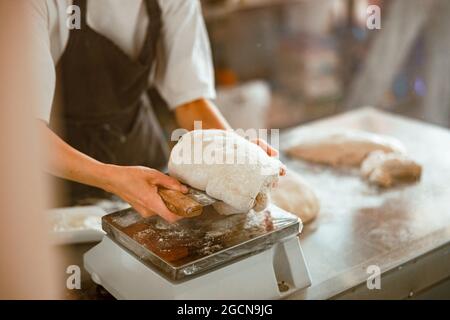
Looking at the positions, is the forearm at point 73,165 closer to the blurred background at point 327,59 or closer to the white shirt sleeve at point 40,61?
the white shirt sleeve at point 40,61

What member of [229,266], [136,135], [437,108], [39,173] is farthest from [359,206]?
[437,108]

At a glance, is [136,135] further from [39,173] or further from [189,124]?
[39,173]

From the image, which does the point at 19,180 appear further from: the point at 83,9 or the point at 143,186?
the point at 83,9

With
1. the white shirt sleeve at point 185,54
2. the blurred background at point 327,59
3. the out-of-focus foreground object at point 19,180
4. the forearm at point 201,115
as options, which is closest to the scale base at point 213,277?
the out-of-focus foreground object at point 19,180

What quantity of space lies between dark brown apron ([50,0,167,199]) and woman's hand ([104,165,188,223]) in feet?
1.13

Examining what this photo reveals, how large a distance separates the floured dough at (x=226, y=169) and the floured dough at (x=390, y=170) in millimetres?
584

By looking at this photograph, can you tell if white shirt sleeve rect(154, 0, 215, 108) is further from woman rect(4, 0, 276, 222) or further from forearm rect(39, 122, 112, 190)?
forearm rect(39, 122, 112, 190)

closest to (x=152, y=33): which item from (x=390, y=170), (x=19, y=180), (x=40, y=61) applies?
(x=40, y=61)

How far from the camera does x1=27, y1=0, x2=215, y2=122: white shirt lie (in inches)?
65.7

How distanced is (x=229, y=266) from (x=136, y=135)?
2.95ft

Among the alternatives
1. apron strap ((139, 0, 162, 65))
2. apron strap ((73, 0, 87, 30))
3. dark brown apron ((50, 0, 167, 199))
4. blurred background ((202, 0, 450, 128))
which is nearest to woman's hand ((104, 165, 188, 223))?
dark brown apron ((50, 0, 167, 199))

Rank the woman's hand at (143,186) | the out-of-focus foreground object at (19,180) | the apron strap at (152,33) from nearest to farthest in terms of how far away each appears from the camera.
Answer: the out-of-focus foreground object at (19,180), the woman's hand at (143,186), the apron strap at (152,33)

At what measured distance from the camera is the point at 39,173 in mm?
1060

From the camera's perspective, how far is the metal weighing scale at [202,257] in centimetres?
126
